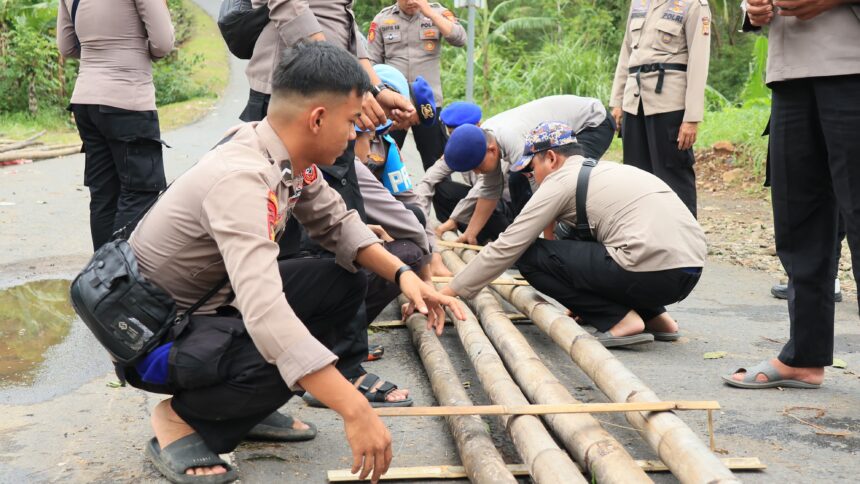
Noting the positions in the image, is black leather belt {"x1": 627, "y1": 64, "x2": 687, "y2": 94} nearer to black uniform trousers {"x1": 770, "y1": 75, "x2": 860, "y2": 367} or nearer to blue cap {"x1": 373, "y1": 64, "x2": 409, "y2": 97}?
blue cap {"x1": 373, "y1": 64, "x2": 409, "y2": 97}

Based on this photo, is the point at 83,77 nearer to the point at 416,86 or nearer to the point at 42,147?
the point at 416,86

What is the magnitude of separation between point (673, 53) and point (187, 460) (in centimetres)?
392

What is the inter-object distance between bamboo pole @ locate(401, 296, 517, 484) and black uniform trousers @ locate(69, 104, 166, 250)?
65.0 inches

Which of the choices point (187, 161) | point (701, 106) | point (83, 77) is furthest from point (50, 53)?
point (701, 106)

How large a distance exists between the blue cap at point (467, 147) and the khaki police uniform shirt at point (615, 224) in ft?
3.12

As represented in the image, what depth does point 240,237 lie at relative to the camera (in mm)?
2271

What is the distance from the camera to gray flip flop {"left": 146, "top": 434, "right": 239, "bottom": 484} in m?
2.60

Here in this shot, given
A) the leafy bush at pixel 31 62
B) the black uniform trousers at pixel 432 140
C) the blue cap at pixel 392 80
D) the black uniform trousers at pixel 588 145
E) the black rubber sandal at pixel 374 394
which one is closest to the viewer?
the black rubber sandal at pixel 374 394

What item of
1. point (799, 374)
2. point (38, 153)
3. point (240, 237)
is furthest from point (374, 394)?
point (38, 153)

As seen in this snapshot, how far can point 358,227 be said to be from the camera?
9.82 ft

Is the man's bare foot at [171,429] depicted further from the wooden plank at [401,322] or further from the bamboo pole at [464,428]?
the wooden plank at [401,322]

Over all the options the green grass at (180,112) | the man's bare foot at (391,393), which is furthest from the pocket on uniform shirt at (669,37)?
the green grass at (180,112)

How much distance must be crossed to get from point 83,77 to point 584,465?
10.7 ft

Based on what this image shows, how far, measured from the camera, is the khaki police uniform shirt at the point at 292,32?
3666 millimetres
